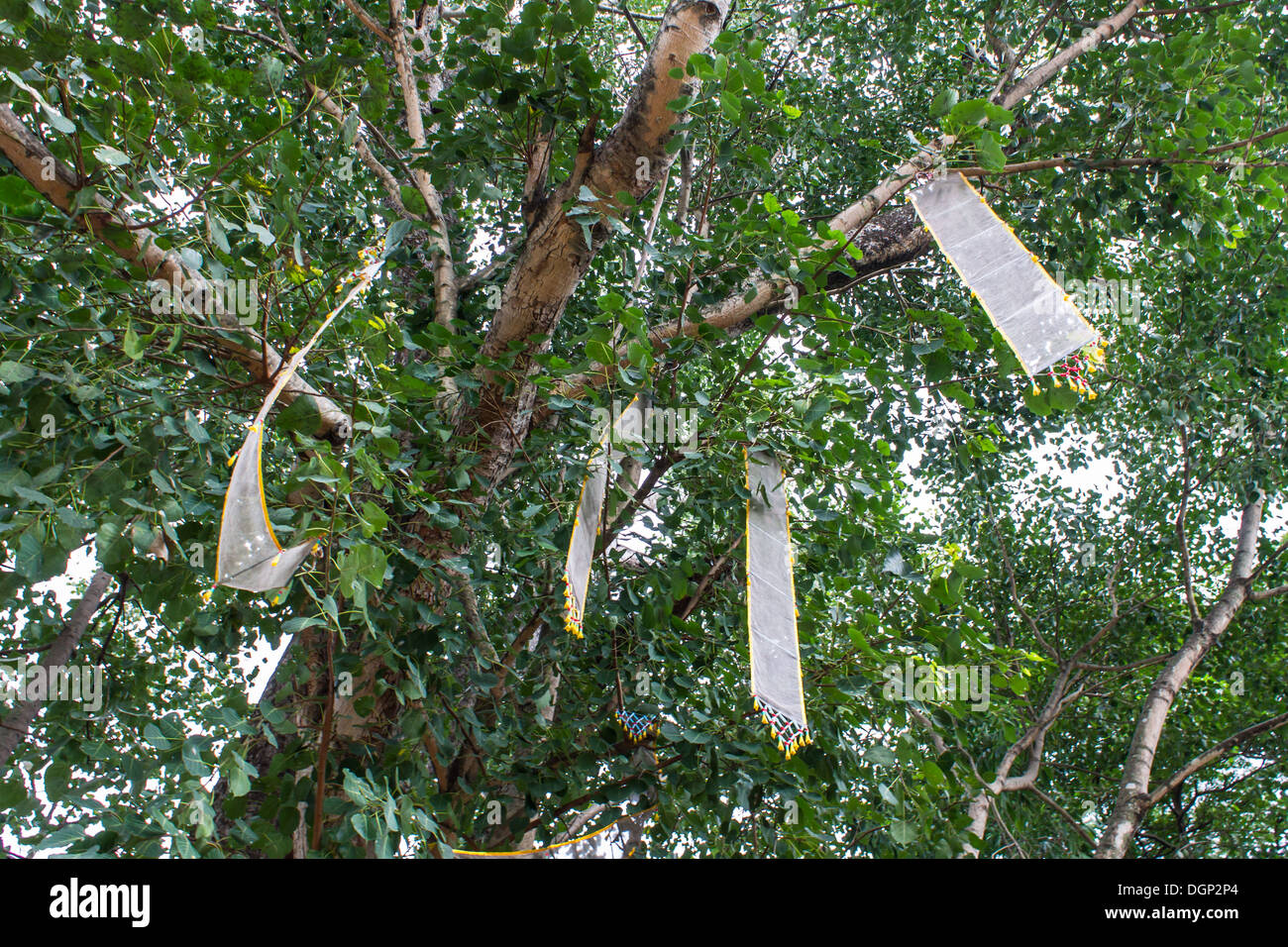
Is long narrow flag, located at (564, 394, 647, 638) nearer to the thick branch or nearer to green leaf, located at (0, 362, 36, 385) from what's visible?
the thick branch

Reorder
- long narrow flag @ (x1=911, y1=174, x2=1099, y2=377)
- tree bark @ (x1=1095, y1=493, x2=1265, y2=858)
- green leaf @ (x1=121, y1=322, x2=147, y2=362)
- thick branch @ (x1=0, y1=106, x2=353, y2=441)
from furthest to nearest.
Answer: tree bark @ (x1=1095, y1=493, x2=1265, y2=858), long narrow flag @ (x1=911, y1=174, x2=1099, y2=377), thick branch @ (x1=0, y1=106, x2=353, y2=441), green leaf @ (x1=121, y1=322, x2=147, y2=362)

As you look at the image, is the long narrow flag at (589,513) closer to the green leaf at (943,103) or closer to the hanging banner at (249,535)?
the hanging banner at (249,535)

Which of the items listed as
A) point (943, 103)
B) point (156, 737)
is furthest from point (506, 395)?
point (943, 103)

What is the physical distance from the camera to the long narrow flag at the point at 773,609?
2.46 metres

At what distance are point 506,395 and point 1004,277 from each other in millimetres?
1745

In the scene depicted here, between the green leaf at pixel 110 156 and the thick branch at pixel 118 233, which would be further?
the thick branch at pixel 118 233

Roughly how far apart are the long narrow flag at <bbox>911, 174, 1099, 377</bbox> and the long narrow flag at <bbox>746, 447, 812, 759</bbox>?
0.86 meters

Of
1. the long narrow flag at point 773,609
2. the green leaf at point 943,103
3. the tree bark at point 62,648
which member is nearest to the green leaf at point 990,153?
the green leaf at point 943,103

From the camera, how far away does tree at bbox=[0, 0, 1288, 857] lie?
2.13m

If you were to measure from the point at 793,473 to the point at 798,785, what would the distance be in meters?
1.02

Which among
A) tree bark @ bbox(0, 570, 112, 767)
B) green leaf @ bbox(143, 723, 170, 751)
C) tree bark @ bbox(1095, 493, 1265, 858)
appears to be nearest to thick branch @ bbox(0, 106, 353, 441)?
green leaf @ bbox(143, 723, 170, 751)

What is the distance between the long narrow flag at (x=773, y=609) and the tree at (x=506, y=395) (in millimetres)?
100

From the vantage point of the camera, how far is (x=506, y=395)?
121 inches
